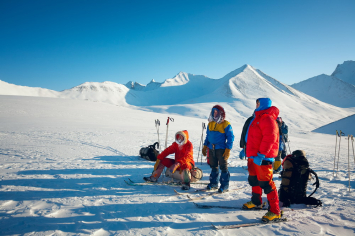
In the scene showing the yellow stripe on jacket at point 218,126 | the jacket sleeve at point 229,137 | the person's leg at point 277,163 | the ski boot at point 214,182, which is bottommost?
the ski boot at point 214,182

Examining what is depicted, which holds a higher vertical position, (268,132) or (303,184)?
(268,132)

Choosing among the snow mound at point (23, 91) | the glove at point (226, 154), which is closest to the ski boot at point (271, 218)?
the glove at point (226, 154)

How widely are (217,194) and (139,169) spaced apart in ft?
9.88

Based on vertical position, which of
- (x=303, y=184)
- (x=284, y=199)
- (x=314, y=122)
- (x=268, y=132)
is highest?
(x=314, y=122)

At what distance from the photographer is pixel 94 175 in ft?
17.1

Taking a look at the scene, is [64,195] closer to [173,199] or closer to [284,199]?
[173,199]

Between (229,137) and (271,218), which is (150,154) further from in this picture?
(271,218)

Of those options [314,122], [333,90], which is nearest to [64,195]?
[314,122]

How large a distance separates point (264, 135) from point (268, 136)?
66 mm

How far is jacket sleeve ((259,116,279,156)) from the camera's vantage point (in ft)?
9.62

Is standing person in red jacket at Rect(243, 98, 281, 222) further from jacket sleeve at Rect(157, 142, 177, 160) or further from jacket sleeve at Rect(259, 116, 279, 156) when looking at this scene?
jacket sleeve at Rect(157, 142, 177, 160)

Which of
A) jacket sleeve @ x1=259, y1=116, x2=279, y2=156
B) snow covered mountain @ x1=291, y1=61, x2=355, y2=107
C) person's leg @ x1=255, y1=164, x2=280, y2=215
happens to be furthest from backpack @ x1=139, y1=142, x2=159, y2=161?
snow covered mountain @ x1=291, y1=61, x2=355, y2=107

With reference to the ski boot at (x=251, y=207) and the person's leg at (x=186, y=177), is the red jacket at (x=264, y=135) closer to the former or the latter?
the ski boot at (x=251, y=207)

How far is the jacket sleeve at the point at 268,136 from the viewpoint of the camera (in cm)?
293
